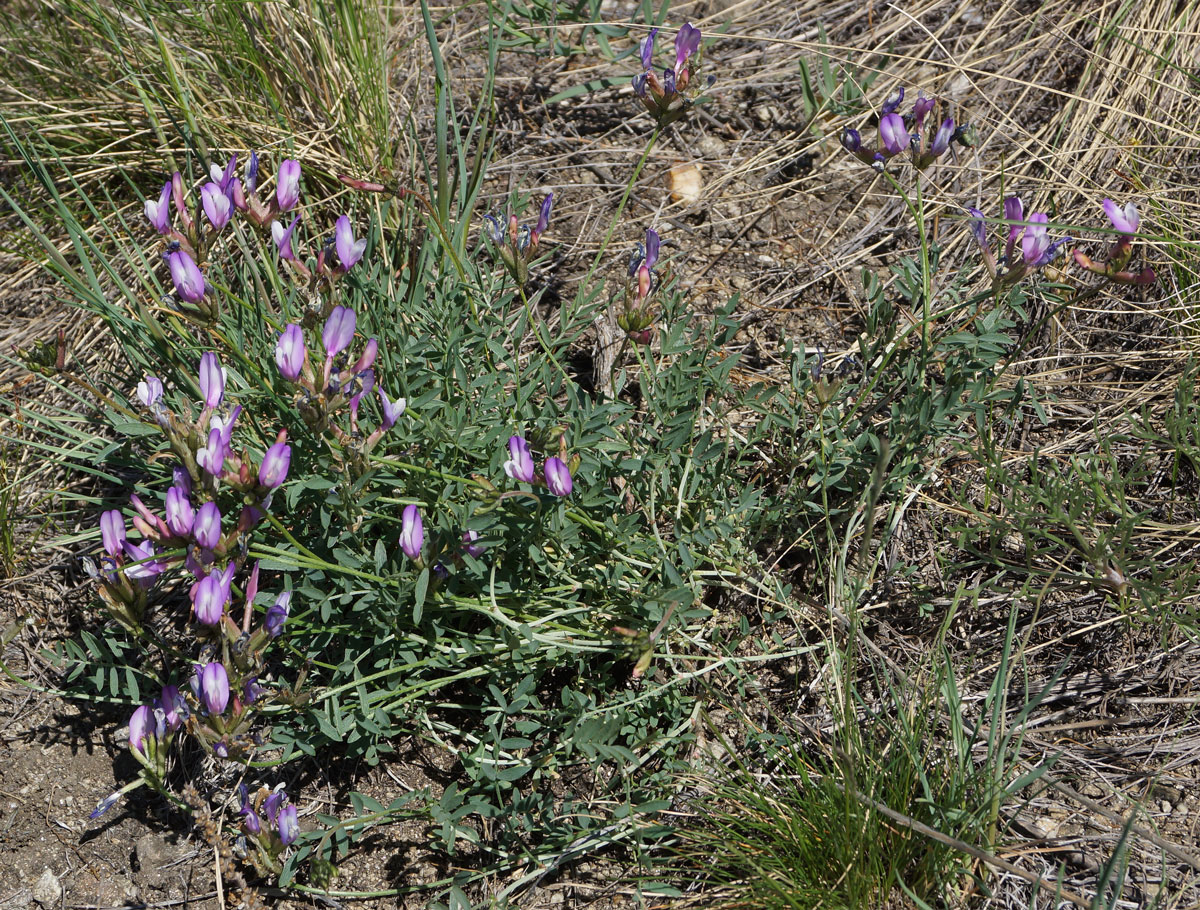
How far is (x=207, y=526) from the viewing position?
1.94m

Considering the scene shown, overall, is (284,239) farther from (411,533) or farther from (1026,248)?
(1026,248)

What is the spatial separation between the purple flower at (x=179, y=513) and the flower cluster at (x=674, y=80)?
4.74ft

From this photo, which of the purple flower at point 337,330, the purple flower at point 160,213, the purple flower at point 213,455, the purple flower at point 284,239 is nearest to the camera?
the purple flower at point 213,455

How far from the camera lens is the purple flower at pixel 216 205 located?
2166 mm

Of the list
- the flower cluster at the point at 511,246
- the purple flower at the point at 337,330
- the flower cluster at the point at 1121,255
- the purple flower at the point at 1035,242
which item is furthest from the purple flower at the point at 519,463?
the flower cluster at the point at 1121,255

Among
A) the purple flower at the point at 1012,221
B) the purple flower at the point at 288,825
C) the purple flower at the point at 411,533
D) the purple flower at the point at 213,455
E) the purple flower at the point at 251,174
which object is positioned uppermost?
the purple flower at the point at 251,174

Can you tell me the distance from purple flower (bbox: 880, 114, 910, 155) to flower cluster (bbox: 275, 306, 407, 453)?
52.8 inches

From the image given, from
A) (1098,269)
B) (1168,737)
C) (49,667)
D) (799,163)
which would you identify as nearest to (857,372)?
(1098,269)

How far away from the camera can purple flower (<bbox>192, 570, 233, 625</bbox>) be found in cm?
192

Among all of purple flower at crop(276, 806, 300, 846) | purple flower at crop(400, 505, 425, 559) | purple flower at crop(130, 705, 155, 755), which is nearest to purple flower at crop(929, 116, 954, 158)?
purple flower at crop(400, 505, 425, 559)

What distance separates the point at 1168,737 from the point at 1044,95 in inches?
89.2

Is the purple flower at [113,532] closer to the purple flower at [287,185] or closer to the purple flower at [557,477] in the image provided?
the purple flower at [287,185]

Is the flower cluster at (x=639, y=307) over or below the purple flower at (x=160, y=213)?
below

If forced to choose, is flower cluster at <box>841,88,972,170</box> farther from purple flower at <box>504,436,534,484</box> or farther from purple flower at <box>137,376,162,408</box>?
purple flower at <box>137,376,162,408</box>
